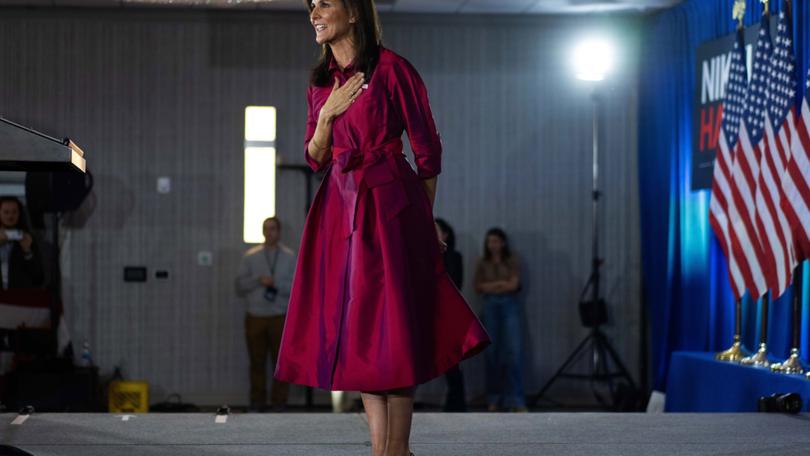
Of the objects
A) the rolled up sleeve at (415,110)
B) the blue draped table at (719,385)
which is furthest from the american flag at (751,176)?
the rolled up sleeve at (415,110)

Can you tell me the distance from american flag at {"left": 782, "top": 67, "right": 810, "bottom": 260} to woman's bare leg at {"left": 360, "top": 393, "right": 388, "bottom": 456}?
13.6 feet

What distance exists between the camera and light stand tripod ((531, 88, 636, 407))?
955cm

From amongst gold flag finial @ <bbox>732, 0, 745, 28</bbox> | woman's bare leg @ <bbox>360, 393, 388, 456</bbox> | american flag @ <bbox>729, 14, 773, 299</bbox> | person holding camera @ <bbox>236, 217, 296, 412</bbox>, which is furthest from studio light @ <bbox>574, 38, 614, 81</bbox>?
woman's bare leg @ <bbox>360, 393, 388, 456</bbox>

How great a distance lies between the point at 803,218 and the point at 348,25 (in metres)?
4.19

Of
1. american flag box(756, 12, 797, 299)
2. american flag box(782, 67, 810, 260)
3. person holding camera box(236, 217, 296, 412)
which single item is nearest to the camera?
american flag box(782, 67, 810, 260)

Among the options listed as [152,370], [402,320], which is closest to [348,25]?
[402,320]

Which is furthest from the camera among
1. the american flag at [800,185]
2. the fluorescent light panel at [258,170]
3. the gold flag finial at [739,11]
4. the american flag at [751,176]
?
the fluorescent light panel at [258,170]

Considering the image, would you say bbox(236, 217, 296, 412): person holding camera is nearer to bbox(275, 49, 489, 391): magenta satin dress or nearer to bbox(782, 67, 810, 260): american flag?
bbox(782, 67, 810, 260): american flag

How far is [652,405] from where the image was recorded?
28.8 ft

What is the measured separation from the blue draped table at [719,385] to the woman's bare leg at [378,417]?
359 cm

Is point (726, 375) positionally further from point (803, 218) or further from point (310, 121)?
point (310, 121)

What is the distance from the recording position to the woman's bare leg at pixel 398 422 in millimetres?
2811

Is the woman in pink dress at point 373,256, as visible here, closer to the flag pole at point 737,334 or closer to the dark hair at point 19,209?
the flag pole at point 737,334

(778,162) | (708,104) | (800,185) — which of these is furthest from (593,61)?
(800,185)
